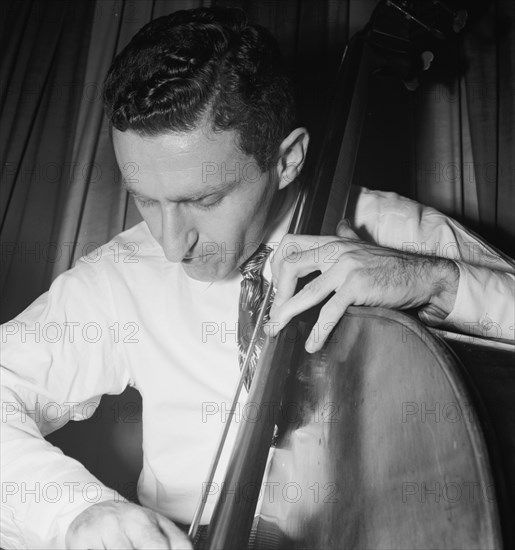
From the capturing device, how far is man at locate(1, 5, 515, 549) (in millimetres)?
695

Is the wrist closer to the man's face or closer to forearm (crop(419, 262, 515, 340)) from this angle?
forearm (crop(419, 262, 515, 340))

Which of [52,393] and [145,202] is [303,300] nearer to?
[145,202]

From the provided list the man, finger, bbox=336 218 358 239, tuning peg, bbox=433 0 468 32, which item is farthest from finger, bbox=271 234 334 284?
tuning peg, bbox=433 0 468 32

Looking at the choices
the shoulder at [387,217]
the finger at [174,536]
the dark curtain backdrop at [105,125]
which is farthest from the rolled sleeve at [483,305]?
the dark curtain backdrop at [105,125]

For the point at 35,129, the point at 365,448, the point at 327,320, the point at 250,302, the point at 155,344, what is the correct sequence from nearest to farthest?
the point at 365,448 < the point at 327,320 < the point at 250,302 < the point at 155,344 < the point at 35,129

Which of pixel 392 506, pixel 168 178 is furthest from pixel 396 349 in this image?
pixel 168 178

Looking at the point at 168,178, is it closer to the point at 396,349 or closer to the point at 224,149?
the point at 224,149

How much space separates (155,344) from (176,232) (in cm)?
27

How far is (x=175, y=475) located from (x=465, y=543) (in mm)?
688

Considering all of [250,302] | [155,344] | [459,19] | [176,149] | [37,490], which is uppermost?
[459,19]

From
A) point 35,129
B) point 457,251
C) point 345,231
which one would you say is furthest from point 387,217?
point 35,129

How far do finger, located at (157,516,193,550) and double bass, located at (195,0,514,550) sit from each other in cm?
4

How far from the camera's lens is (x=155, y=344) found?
1.00 metres

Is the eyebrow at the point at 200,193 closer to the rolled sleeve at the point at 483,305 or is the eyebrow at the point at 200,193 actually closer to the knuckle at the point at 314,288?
the knuckle at the point at 314,288
